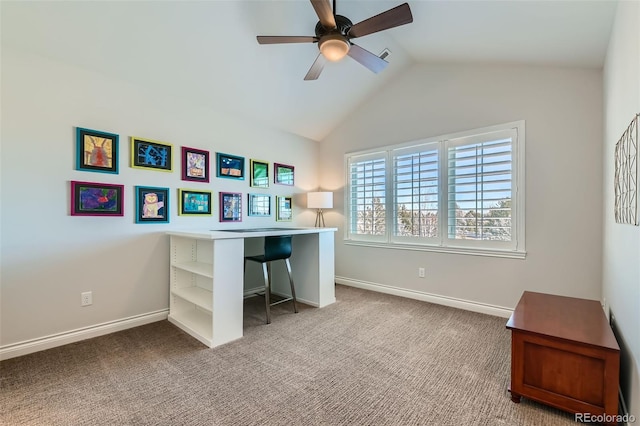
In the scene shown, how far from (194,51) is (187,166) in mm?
1190

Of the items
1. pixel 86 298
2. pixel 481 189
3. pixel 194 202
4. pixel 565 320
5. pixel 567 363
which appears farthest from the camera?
pixel 194 202

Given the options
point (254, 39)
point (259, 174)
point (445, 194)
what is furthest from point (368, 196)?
point (254, 39)

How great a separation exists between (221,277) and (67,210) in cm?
147

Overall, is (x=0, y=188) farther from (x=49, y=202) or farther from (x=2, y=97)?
(x=2, y=97)

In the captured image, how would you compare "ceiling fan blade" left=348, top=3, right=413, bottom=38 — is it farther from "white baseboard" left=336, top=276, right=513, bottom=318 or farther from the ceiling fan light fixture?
"white baseboard" left=336, top=276, right=513, bottom=318

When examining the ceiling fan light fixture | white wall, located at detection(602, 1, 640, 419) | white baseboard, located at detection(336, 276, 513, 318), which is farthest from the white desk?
white wall, located at detection(602, 1, 640, 419)

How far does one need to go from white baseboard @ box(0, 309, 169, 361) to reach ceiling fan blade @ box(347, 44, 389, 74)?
3224 millimetres

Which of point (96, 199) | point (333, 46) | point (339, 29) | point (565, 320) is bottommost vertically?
point (565, 320)

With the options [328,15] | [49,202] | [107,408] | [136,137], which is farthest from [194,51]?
Result: [107,408]

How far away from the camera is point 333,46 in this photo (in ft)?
7.33

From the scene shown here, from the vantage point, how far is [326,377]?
1978 mm

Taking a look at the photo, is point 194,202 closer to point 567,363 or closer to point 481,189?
point 481,189

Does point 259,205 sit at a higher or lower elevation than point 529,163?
lower

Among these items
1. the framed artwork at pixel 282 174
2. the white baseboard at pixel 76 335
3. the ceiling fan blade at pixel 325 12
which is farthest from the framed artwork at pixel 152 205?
the ceiling fan blade at pixel 325 12
